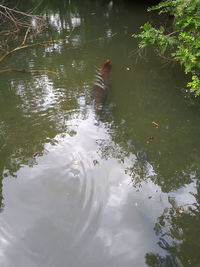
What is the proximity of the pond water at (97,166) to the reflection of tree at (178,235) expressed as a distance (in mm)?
14

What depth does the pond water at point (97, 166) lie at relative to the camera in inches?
145

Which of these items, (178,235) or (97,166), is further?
(97,166)

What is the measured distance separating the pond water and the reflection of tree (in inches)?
0.6

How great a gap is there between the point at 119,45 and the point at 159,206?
6.84 metres

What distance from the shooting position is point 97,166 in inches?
190

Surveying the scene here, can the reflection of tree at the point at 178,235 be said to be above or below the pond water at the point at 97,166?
below

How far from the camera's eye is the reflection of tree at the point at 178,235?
141 inches

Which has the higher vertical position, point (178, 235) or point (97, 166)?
point (97, 166)

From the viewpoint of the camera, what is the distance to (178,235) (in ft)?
12.8

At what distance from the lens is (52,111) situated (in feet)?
20.3

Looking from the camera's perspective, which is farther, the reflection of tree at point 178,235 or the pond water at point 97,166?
the pond water at point 97,166

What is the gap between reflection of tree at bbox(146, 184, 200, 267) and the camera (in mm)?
3576

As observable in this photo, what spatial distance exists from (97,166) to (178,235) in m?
1.74

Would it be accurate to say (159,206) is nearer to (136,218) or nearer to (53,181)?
(136,218)
